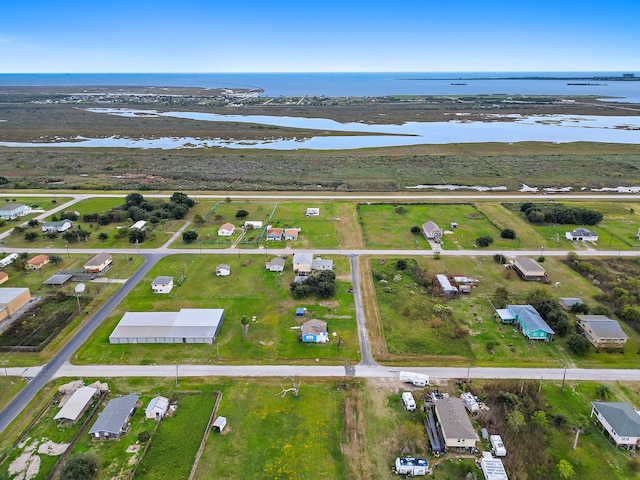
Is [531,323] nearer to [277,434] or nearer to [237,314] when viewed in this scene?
[277,434]

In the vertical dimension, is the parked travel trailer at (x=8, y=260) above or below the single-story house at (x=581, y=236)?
above

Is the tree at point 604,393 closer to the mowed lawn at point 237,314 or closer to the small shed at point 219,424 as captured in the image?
the mowed lawn at point 237,314

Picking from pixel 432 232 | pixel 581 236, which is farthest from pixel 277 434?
pixel 581 236

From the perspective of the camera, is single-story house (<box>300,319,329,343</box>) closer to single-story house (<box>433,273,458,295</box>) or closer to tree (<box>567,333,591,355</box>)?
single-story house (<box>433,273,458,295</box>)

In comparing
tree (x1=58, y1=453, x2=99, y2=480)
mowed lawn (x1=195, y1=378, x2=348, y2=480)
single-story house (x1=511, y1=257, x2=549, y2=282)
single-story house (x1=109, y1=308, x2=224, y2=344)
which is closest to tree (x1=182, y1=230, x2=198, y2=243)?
single-story house (x1=109, y1=308, x2=224, y2=344)

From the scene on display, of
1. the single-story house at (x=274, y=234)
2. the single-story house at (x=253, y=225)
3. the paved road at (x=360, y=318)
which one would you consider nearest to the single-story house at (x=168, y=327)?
the paved road at (x=360, y=318)
